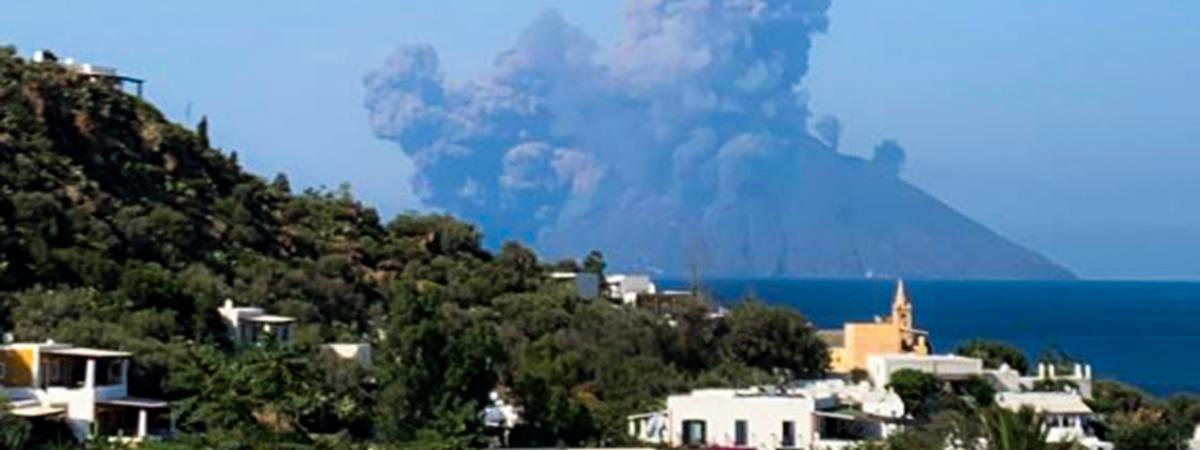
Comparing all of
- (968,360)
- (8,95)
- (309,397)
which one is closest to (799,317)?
→ (968,360)

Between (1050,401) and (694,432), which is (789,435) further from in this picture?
(1050,401)

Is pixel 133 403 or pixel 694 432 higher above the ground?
pixel 133 403

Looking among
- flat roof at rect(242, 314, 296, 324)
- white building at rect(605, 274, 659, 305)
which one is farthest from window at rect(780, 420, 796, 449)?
white building at rect(605, 274, 659, 305)

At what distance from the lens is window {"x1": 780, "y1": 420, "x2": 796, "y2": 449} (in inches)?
1451

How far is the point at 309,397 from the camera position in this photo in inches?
1374

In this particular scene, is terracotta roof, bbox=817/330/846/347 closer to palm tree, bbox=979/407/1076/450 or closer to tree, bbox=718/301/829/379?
tree, bbox=718/301/829/379

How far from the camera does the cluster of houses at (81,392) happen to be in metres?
34.3

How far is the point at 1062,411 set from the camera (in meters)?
40.2

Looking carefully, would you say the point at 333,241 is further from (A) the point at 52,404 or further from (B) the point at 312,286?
(A) the point at 52,404

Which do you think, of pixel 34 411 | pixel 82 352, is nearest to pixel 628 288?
pixel 82 352

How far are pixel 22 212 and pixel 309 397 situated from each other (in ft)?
52.5

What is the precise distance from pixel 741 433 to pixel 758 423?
39 centimetres

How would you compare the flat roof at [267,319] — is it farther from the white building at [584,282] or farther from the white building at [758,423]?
the white building at [584,282]

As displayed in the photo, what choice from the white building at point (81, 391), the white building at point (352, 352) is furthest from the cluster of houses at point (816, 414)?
the white building at point (81, 391)
